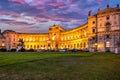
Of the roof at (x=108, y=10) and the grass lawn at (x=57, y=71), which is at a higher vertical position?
the roof at (x=108, y=10)

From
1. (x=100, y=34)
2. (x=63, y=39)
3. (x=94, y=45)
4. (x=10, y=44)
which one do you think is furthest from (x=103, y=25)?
(x=10, y=44)

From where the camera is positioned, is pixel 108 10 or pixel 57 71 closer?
pixel 57 71

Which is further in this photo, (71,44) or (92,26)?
(71,44)

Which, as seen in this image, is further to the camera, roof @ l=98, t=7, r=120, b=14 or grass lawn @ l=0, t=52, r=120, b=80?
roof @ l=98, t=7, r=120, b=14

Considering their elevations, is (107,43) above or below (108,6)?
below

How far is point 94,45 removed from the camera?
76438 mm

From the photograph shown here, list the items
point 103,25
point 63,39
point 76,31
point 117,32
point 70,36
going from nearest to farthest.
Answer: point 117,32
point 103,25
point 76,31
point 70,36
point 63,39

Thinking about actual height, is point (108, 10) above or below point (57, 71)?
above

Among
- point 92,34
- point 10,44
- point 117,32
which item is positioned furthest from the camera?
point 10,44

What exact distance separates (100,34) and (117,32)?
779 cm

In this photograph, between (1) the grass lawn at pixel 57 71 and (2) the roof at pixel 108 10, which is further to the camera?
(2) the roof at pixel 108 10

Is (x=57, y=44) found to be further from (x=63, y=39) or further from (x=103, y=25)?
(x=103, y=25)

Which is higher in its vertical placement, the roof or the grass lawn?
the roof

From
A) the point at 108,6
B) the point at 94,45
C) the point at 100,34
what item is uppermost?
the point at 108,6
